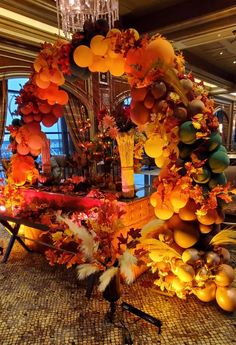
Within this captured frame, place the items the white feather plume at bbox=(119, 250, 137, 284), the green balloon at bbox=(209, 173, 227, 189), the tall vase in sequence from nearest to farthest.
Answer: the white feather plume at bbox=(119, 250, 137, 284) → the green balloon at bbox=(209, 173, 227, 189) → the tall vase

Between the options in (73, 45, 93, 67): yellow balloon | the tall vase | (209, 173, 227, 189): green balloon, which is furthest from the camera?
the tall vase

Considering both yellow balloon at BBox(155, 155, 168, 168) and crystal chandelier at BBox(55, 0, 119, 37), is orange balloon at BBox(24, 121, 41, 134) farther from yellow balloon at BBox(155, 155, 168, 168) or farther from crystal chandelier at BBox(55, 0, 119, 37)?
yellow balloon at BBox(155, 155, 168, 168)

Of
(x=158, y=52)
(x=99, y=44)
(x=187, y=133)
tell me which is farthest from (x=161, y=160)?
(x=99, y=44)

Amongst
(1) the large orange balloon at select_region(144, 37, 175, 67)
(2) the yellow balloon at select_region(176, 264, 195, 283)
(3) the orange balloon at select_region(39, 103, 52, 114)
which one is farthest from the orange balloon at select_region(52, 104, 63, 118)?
(2) the yellow balloon at select_region(176, 264, 195, 283)

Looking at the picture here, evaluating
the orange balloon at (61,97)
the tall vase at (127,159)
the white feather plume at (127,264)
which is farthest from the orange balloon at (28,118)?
the white feather plume at (127,264)

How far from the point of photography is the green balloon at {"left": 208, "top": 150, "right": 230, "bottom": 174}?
2.06 m

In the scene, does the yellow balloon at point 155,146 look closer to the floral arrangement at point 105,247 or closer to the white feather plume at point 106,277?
the floral arrangement at point 105,247

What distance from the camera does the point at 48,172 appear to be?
3.55m

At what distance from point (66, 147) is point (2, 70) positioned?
2625 mm

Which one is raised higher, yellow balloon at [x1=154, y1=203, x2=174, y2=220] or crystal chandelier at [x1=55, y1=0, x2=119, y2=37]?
crystal chandelier at [x1=55, y1=0, x2=119, y2=37]

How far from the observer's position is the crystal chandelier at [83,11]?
2398 millimetres

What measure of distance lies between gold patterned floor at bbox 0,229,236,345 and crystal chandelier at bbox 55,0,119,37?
246 centimetres

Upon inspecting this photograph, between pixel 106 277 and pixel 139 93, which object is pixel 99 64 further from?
pixel 106 277

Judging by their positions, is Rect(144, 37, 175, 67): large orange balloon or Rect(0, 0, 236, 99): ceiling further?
Rect(0, 0, 236, 99): ceiling
